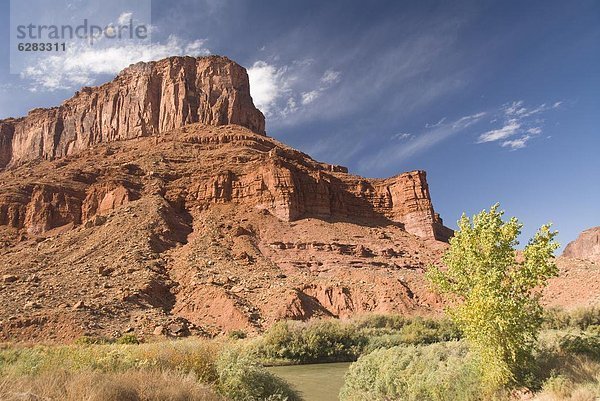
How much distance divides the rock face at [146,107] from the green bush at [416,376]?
288 feet

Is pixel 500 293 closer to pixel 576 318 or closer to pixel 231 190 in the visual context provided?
pixel 576 318

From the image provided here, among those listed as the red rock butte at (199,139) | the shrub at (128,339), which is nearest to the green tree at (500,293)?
the shrub at (128,339)

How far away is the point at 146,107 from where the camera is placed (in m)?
106

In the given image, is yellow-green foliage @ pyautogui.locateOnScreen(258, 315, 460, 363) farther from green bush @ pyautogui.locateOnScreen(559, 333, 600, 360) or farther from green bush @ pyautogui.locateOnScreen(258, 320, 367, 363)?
green bush @ pyautogui.locateOnScreen(559, 333, 600, 360)

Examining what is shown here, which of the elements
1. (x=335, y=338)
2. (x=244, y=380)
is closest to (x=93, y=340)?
(x=335, y=338)

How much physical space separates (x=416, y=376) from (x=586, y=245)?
143005 millimetres

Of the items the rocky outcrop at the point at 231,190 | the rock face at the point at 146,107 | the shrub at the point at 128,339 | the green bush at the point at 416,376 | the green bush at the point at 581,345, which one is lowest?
the green bush at the point at 416,376

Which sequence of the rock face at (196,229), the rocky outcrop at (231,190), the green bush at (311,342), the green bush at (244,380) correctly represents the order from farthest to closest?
the rocky outcrop at (231,190)
the rock face at (196,229)
the green bush at (311,342)
the green bush at (244,380)

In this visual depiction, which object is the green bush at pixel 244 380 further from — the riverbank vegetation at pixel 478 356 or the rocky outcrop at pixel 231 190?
the rocky outcrop at pixel 231 190

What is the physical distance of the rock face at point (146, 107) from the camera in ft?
339

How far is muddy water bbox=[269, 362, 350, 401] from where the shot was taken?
19.5 meters

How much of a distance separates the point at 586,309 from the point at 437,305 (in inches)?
533

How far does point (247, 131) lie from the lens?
9794 centimetres

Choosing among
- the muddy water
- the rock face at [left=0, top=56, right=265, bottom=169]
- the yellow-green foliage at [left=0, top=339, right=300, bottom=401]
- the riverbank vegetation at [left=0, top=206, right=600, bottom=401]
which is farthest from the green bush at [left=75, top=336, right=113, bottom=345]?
the rock face at [left=0, top=56, right=265, bottom=169]
